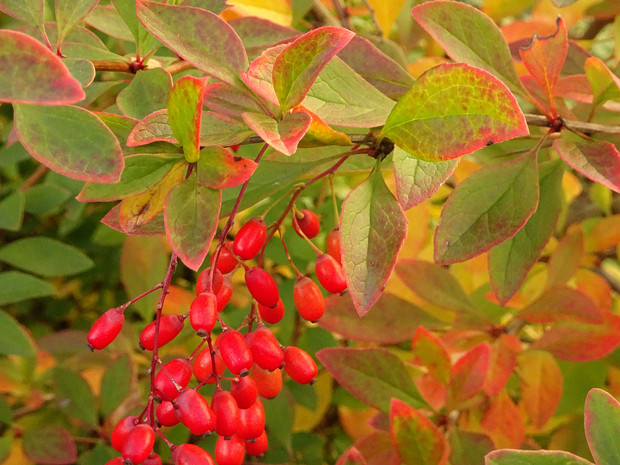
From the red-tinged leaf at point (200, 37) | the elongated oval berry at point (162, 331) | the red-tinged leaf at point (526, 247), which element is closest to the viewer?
the red-tinged leaf at point (200, 37)

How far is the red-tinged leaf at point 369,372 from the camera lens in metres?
0.85

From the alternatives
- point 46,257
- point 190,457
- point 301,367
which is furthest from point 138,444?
point 46,257

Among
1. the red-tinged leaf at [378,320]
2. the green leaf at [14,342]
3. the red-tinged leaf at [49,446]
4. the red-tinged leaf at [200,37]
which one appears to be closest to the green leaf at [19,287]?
the green leaf at [14,342]

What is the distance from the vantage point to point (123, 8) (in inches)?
26.9

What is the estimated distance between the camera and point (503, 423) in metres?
0.94

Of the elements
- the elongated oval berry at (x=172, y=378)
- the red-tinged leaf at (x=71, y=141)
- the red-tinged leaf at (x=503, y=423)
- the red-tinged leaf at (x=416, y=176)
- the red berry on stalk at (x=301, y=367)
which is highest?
the red-tinged leaf at (x=71, y=141)

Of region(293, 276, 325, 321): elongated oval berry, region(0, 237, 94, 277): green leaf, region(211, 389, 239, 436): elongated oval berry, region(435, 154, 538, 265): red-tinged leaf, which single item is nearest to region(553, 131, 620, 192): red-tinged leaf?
region(435, 154, 538, 265): red-tinged leaf

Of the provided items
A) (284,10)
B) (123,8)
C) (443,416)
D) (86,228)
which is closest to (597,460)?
(443,416)

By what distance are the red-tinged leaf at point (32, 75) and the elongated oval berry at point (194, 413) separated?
272 mm

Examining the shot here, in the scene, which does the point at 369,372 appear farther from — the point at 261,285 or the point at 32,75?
the point at 32,75

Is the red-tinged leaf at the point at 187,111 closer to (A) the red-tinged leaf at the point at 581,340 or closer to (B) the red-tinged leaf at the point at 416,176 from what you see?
(B) the red-tinged leaf at the point at 416,176

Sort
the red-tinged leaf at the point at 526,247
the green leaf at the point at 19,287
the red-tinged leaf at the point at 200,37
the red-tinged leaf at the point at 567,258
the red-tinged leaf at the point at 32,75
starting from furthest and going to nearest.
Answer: the green leaf at the point at 19,287, the red-tinged leaf at the point at 567,258, the red-tinged leaf at the point at 526,247, the red-tinged leaf at the point at 200,37, the red-tinged leaf at the point at 32,75

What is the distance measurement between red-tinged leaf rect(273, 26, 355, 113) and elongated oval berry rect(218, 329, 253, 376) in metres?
0.21

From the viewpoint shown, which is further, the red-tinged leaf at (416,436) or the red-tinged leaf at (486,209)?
the red-tinged leaf at (416,436)
